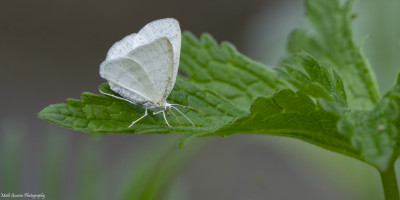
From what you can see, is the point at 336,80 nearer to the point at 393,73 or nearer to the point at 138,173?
the point at 138,173

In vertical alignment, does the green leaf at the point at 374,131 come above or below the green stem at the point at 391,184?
above

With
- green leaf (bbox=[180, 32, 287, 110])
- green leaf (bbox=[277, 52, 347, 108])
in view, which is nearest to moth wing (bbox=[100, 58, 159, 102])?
green leaf (bbox=[180, 32, 287, 110])

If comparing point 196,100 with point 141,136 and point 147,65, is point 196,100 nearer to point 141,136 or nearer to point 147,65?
point 147,65

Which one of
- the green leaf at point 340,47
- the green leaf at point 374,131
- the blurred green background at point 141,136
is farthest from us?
the blurred green background at point 141,136

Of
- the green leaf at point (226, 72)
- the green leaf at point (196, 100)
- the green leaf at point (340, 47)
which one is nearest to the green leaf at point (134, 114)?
the green leaf at point (196, 100)

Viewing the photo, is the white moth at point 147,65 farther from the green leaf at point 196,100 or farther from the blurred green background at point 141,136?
the blurred green background at point 141,136

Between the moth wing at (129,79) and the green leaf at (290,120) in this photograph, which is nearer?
the green leaf at (290,120)

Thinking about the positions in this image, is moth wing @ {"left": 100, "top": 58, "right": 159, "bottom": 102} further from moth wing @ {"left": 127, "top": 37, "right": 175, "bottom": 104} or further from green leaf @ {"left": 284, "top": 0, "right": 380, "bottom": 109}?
green leaf @ {"left": 284, "top": 0, "right": 380, "bottom": 109}

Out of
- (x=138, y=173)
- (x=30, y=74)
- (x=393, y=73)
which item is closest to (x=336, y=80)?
(x=138, y=173)
